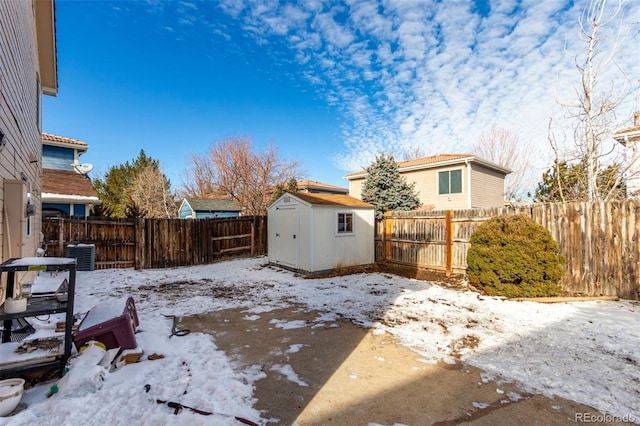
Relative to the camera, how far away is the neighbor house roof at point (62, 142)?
13.0 meters

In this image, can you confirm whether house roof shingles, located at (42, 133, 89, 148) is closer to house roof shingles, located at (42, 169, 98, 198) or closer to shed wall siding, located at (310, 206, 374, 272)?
house roof shingles, located at (42, 169, 98, 198)

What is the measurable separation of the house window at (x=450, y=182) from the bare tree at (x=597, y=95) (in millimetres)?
6679

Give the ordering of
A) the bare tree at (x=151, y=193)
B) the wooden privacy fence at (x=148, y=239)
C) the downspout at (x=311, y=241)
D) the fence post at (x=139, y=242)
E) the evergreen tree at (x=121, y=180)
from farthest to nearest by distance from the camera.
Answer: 1. the evergreen tree at (x=121, y=180)
2. the bare tree at (x=151, y=193)
3. the fence post at (x=139, y=242)
4. the wooden privacy fence at (x=148, y=239)
5. the downspout at (x=311, y=241)

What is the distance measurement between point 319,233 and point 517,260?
16.1 feet

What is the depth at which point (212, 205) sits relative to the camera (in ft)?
71.4

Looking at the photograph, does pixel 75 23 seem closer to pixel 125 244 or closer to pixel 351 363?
pixel 125 244

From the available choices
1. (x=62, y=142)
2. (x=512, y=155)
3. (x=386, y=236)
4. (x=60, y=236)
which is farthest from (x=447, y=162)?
(x=62, y=142)

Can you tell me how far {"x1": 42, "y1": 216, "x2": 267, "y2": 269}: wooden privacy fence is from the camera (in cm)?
894

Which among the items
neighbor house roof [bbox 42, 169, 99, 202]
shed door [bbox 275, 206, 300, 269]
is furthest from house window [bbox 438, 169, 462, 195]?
neighbor house roof [bbox 42, 169, 99, 202]

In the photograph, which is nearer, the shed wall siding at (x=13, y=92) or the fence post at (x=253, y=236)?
the shed wall siding at (x=13, y=92)

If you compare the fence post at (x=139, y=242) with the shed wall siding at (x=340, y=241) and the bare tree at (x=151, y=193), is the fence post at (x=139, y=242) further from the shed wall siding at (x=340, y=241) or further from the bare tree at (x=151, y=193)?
the bare tree at (x=151, y=193)

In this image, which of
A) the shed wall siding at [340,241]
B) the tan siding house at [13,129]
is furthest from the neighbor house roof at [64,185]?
the shed wall siding at [340,241]

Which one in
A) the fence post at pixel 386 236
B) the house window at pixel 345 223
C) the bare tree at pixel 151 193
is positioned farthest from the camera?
the bare tree at pixel 151 193

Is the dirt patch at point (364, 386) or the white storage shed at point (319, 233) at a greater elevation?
the white storage shed at point (319, 233)
